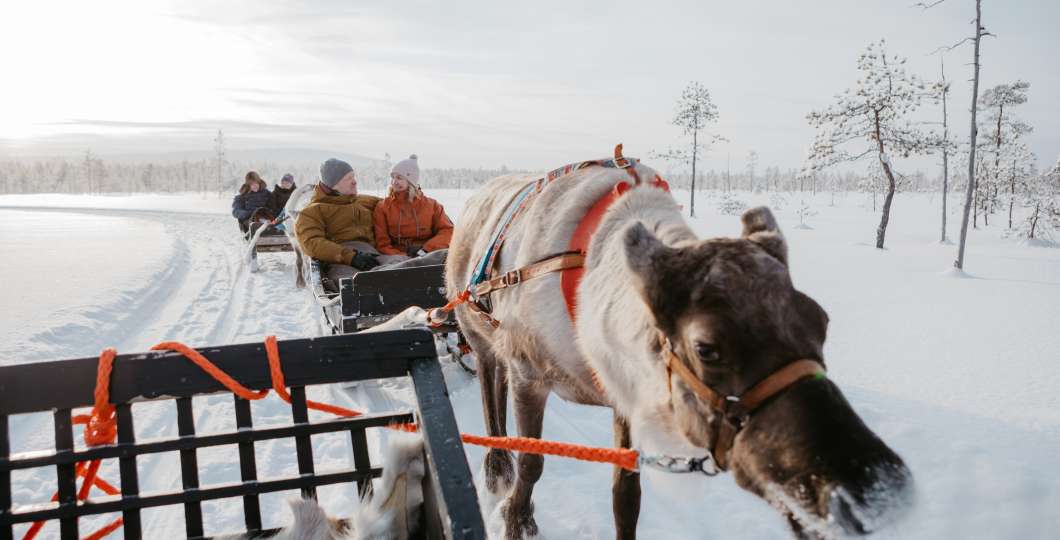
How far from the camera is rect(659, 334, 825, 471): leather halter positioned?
139cm

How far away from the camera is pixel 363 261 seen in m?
5.94

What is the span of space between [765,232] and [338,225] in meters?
5.90

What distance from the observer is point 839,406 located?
136 centimetres

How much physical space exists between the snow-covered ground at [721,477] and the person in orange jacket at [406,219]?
66.3 inches

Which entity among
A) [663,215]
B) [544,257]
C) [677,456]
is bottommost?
[677,456]

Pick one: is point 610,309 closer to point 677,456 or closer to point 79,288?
point 677,456

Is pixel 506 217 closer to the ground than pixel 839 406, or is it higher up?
higher up

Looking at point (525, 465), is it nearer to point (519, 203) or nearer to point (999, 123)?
point (519, 203)

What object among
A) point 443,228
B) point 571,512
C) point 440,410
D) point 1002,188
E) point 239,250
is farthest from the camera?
point 1002,188

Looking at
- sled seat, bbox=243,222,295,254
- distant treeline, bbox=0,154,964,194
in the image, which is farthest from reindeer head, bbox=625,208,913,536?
distant treeline, bbox=0,154,964,194

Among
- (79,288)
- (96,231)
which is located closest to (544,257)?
(79,288)

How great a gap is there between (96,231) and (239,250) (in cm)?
1103

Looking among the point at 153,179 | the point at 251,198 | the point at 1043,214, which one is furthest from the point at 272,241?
the point at 153,179

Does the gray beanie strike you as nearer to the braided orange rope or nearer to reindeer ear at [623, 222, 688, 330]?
the braided orange rope
